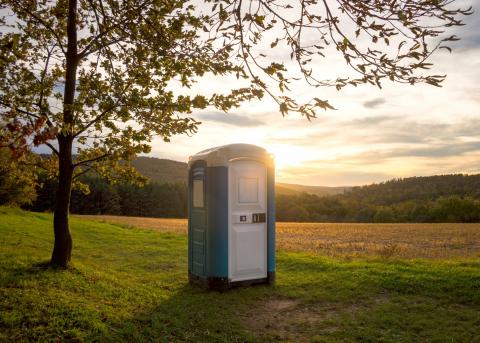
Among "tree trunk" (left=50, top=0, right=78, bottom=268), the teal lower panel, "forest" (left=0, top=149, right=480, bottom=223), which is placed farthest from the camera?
"forest" (left=0, top=149, right=480, bottom=223)

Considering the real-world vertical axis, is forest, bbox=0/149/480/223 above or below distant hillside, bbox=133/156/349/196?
below

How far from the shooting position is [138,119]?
8.35m

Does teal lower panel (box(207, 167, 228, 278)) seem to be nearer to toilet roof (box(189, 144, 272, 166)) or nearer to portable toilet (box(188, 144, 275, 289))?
portable toilet (box(188, 144, 275, 289))

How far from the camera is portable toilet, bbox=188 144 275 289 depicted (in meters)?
8.38

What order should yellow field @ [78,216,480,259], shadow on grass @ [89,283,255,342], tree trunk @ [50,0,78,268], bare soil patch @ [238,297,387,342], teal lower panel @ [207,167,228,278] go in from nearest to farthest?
shadow on grass @ [89,283,255,342], bare soil patch @ [238,297,387,342], teal lower panel @ [207,167,228,278], tree trunk @ [50,0,78,268], yellow field @ [78,216,480,259]

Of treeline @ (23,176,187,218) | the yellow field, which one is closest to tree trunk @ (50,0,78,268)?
the yellow field

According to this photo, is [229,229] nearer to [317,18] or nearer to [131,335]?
[131,335]

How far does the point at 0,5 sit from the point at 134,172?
4427mm

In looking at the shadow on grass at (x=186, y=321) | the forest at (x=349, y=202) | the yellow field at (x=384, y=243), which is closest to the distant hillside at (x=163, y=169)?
the forest at (x=349, y=202)

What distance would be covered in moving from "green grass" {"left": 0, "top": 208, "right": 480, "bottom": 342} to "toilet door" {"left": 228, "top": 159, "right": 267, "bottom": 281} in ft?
1.60

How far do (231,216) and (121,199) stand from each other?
232 ft

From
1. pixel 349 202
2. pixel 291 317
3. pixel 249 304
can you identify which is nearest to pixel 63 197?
pixel 249 304

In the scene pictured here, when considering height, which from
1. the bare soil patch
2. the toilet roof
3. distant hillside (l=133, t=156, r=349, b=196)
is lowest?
the bare soil patch

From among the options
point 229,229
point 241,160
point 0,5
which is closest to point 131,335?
point 229,229
